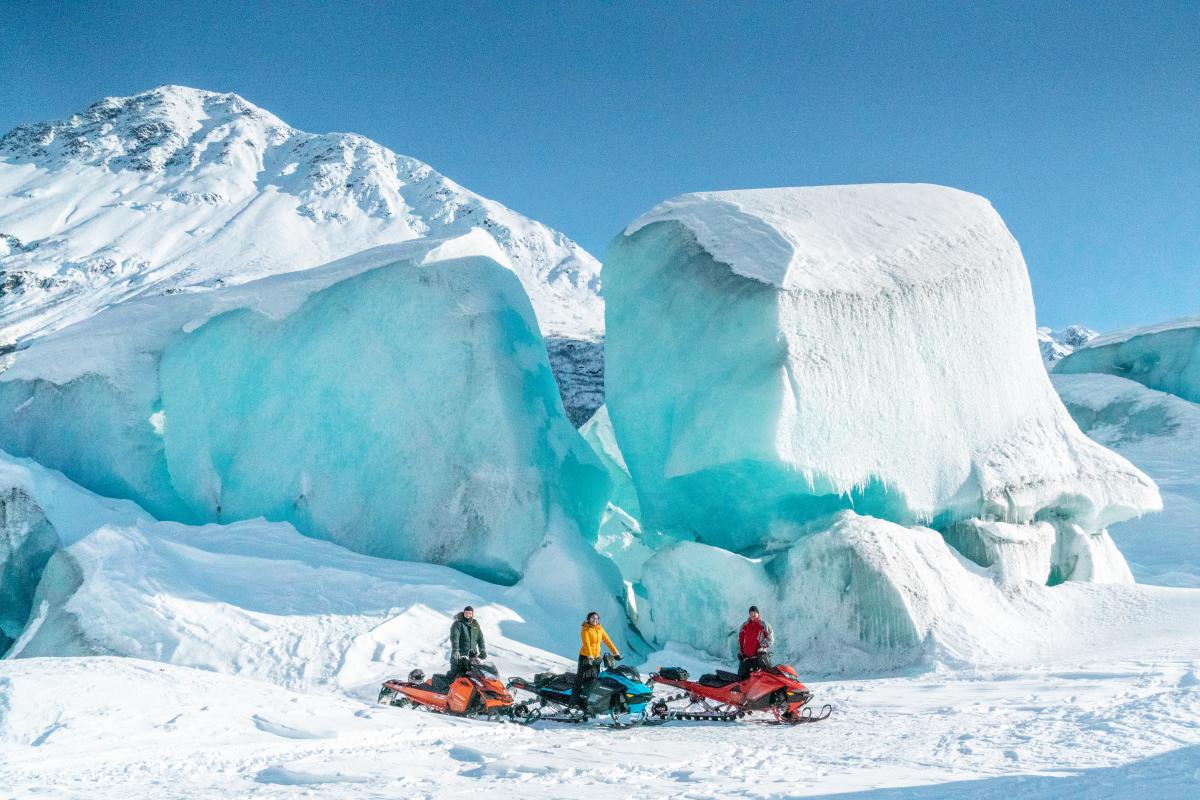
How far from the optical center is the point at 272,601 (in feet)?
34.8

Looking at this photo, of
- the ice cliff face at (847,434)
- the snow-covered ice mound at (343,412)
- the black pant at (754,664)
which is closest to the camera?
the black pant at (754,664)

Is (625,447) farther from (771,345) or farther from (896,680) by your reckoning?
(896,680)

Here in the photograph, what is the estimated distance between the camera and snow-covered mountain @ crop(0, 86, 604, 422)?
76125 mm

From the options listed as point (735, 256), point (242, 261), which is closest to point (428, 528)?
point (735, 256)

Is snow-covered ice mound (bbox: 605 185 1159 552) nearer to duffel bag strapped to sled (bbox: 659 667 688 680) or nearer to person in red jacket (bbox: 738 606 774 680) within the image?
person in red jacket (bbox: 738 606 774 680)

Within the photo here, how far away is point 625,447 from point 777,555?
332 centimetres

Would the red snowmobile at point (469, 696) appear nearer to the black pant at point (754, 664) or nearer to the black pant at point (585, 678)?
the black pant at point (585, 678)

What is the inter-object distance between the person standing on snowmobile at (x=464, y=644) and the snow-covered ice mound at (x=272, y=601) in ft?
5.43

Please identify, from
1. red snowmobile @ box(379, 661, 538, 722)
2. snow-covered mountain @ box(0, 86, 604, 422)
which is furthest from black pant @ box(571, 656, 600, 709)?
snow-covered mountain @ box(0, 86, 604, 422)

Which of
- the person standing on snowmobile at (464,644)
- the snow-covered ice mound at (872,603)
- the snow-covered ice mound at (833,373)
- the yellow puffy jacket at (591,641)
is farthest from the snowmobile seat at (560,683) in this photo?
the snow-covered ice mound at (833,373)

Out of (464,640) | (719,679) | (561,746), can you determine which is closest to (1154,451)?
(719,679)

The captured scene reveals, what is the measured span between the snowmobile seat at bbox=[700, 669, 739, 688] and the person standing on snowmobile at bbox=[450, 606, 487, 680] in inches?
76.9

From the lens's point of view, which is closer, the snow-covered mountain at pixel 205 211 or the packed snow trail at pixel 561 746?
the packed snow trail at pixel 561 746

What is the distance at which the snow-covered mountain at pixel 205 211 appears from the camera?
76.1 meters
